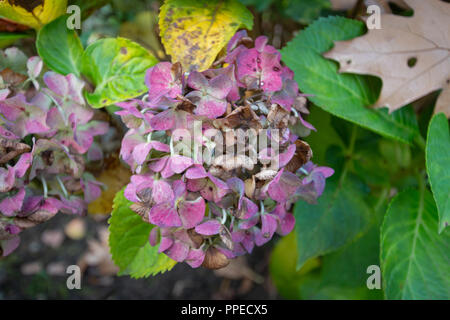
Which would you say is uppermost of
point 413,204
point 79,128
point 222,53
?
point 222,53

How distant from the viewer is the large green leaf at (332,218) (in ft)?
2.48

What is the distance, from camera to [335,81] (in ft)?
2.26

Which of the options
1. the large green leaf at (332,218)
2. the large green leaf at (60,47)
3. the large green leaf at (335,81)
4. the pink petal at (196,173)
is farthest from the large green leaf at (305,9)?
the pink petal at (196,173)

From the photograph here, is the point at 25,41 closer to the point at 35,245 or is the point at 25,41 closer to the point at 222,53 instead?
the point at 222,53

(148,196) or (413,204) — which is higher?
(148,196)

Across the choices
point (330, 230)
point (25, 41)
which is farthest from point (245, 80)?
point (25, 41)

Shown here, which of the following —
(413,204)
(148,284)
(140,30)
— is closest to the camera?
(413,204)

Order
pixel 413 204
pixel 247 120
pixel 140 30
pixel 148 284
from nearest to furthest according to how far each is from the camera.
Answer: pixel 247 120
pixel 413 204
pixel 140 30
pixel 148 284

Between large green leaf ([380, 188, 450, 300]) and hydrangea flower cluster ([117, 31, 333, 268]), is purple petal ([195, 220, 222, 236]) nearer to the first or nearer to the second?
hydrangea flower cluster ([117, 31, 333, 268])

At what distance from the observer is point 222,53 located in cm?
63

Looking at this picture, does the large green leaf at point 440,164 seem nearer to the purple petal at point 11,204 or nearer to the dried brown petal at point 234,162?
the dried brown petal at point 234,162

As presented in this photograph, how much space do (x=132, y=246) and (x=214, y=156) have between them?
24 cm

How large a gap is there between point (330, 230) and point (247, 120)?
0.36 metres

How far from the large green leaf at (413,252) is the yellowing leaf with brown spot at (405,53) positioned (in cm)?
19
